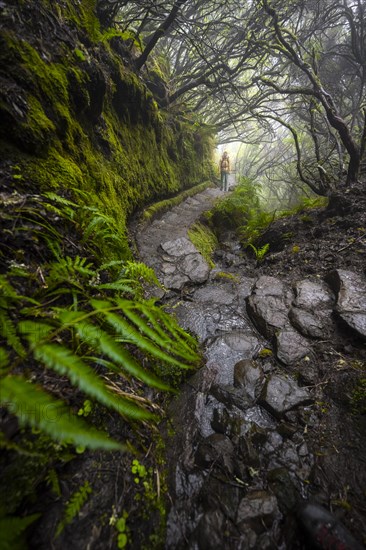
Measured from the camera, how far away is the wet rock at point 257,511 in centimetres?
117

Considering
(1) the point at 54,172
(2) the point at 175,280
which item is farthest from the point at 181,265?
(1) the point at 54,172

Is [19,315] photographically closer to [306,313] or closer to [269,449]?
[269,449]

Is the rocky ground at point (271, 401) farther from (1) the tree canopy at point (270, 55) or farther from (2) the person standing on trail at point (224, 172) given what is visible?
(2) the person standing on trail at point (224, 172)

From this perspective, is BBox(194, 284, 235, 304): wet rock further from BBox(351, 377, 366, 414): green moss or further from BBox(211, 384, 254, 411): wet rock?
BBox(351, 377, 366, 414): green moss

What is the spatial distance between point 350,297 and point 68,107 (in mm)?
3704

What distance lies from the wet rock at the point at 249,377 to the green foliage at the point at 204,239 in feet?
7.23

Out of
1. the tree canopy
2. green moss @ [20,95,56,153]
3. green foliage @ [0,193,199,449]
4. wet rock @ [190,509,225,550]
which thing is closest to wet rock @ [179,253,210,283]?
green foliage @ [0,193,199,449]

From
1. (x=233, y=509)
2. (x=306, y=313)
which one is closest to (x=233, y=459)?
(x=233, y=509)

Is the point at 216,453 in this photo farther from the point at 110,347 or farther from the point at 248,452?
the point at 110,347

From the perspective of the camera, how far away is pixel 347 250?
11.0ft

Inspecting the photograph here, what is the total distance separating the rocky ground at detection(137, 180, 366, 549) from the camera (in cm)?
122

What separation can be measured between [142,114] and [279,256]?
407cm

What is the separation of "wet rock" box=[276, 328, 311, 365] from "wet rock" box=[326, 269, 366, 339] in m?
0.48

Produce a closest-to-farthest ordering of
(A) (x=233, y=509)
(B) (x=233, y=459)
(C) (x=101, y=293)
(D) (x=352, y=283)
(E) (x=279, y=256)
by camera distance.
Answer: (A) (x=233, y=509)
(B) (x=233, y=459)
(C) (x=101, y=293)
(D) (x=352, y=283)
(E) (x=279, y=256)
